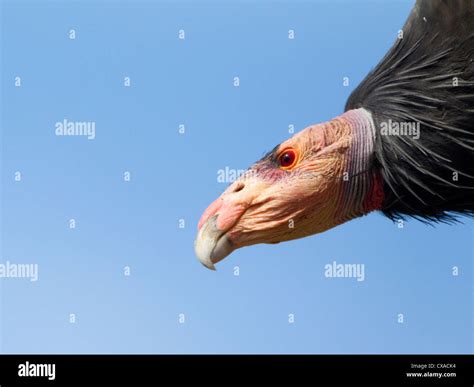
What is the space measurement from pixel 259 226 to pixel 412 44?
223 centimetres

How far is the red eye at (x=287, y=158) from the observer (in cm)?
806

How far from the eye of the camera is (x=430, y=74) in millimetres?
8031

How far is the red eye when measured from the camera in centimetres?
806

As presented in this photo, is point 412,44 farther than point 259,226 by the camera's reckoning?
Yes

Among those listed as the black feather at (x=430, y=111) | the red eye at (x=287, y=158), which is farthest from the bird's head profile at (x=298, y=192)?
the black feather at (x=430, y=111)

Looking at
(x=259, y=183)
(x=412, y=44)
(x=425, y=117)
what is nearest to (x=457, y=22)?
(x=412, y=44)

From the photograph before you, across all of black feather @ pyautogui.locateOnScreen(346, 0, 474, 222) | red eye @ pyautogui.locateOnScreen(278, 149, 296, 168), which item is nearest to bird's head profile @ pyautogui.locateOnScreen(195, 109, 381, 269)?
red eye @ pyautogui.locateOnScreen(278, 149, 296, 168)

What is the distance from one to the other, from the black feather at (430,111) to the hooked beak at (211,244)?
1.57 metres

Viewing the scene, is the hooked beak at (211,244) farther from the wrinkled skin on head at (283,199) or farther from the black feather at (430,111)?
the black feather at (430,111)

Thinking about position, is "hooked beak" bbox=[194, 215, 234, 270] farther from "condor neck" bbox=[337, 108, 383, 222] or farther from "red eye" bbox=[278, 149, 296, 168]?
"condor neck" bbox=[337, 108, 383, 222]

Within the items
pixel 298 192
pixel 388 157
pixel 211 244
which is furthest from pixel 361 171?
pixel 211 244
